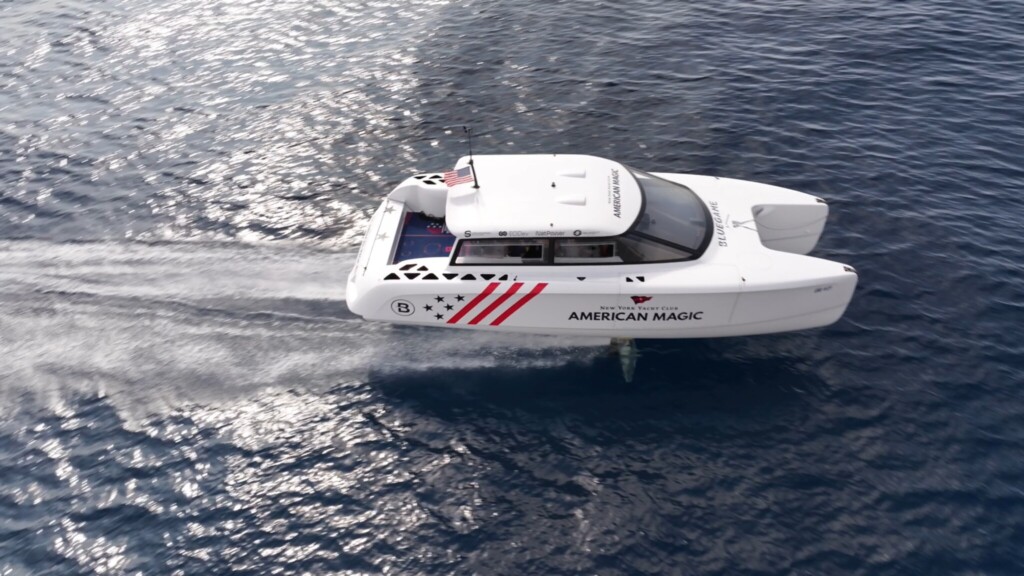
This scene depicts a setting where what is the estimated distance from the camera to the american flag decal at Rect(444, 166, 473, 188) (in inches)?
598

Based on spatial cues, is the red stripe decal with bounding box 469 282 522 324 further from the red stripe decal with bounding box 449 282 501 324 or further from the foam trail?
the foam trail

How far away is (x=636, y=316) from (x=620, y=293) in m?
0.68

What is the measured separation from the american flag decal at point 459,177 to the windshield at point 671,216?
367cm

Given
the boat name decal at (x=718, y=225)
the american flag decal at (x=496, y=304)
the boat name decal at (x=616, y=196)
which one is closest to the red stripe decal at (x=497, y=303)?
the american flag decal at (x=496, y=304)

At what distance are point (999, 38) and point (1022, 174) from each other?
379 inches

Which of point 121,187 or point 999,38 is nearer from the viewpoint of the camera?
point 121,187

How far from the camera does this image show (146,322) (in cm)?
1590

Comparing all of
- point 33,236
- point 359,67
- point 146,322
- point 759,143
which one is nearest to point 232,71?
point 359,67

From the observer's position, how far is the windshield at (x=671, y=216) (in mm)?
14266

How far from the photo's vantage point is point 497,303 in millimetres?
14227

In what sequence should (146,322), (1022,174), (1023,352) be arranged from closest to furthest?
(1023,352) → (146,322) → (1022,174)

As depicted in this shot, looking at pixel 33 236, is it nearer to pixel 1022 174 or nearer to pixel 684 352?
pixel 684 352

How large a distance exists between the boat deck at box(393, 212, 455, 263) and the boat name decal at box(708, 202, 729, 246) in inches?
224

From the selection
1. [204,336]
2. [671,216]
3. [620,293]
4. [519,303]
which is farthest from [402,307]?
[671,216]
